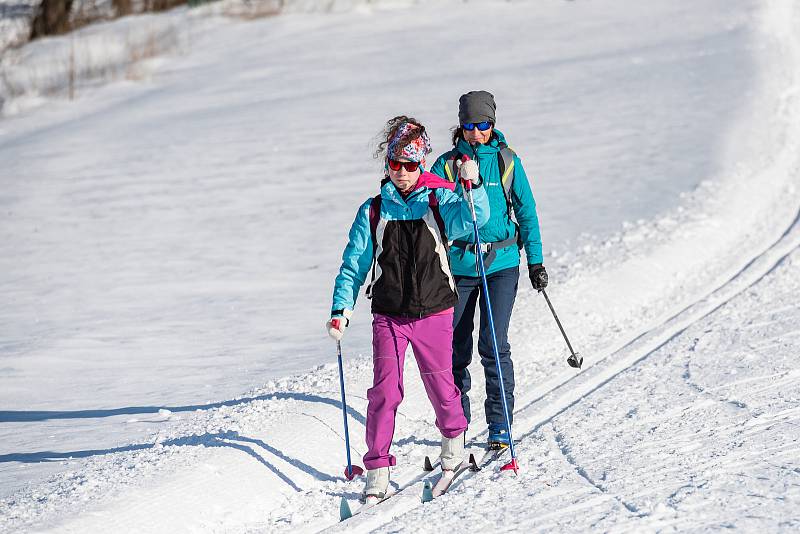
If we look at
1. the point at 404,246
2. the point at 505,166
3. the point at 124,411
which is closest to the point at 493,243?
the point at 505,166

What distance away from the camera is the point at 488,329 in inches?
207

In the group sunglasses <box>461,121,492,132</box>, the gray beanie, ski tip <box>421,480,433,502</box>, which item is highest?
the gray beanie

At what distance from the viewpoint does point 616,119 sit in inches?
603

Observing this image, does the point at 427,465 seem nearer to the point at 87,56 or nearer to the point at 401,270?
the point at 401,270

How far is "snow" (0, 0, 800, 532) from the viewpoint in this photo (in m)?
4.68

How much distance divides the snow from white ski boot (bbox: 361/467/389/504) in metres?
0.10

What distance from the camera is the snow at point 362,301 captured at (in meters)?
4.68

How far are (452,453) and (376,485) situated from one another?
16.2 inches

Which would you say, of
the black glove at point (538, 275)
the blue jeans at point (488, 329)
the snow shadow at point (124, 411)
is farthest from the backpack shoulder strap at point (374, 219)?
the snow shadow at point (124, 411)

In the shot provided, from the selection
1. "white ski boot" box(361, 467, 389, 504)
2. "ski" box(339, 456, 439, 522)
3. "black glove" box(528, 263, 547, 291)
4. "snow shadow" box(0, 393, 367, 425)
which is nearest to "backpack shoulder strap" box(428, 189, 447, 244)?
"black glove" box(528, 263, 547, 291)

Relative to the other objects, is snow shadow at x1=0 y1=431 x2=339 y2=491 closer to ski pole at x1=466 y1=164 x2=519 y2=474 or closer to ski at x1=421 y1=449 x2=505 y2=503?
ski at x1=421 y1=449 x2=505 y2=503

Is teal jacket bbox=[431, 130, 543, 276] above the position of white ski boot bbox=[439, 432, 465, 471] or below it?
above

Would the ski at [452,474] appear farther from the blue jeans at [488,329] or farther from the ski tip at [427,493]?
the blue jeans at [488,329]

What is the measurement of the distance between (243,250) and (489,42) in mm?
11974
